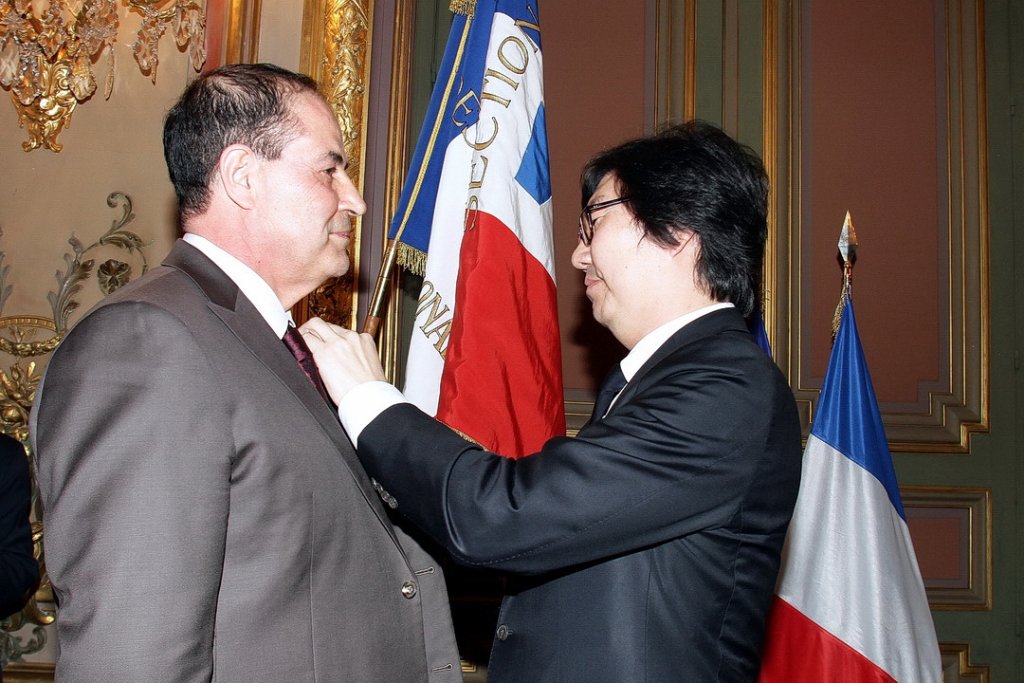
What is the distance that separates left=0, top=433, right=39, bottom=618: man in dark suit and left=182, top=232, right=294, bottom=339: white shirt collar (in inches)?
54.3

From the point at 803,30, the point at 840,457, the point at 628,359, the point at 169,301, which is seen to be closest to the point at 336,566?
the point at 169,301

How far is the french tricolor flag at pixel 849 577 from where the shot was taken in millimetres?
2523

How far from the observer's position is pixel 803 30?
11.6 ft

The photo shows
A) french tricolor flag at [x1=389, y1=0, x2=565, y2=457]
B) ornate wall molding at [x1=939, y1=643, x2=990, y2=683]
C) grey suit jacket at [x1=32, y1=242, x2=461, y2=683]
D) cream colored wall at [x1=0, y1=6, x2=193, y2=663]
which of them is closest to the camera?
grey suit jacket at [x1=32, y1=242, x2=461, y2=683]

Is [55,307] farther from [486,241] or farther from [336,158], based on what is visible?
[336,158]

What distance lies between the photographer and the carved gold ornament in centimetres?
315

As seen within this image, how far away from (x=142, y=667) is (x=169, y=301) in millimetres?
484

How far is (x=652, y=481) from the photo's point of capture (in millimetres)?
1361

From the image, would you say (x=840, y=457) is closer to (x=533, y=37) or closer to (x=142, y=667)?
(x=533, y=37)

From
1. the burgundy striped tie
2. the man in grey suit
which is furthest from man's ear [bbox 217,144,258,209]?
the burgundy striped tie

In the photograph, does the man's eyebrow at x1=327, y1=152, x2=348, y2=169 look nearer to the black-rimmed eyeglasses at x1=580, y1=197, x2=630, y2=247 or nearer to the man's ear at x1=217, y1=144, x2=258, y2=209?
the man's ear at x1=217, y1=144, x2=258, y2=209

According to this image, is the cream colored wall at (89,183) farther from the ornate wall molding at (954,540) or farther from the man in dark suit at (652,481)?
the ornate wall molding at (954,540)

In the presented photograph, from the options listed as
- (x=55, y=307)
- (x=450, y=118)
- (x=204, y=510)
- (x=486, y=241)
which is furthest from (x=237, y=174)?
(x=55, y=307)

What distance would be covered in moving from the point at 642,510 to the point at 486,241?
Result: 1.28 meters
